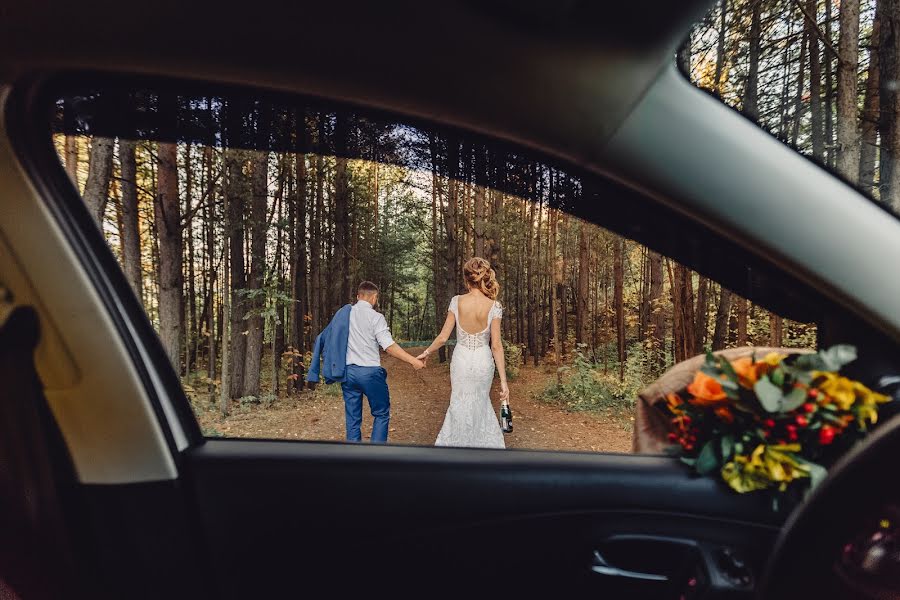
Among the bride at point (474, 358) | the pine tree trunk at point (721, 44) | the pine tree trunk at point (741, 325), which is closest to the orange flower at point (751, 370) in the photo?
the pine tree trunk at point (741, 325)

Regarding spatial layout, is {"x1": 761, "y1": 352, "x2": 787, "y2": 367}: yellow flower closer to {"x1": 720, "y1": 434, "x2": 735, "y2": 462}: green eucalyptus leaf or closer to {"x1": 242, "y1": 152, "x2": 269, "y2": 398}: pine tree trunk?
{"x1": 720, "y1": 434, "x2": 735, "y2": 462}: green eucalyptus leaf

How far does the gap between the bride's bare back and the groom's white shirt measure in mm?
786

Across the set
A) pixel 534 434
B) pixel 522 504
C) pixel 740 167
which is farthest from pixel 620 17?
pixel 534 434

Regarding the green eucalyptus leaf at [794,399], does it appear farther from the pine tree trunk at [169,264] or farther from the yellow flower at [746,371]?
the pine tree trunk at [169,264]

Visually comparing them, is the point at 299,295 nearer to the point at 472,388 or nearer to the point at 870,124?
the point at 472,388

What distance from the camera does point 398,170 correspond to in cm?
144

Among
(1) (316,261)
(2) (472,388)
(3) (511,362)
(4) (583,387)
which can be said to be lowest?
(4) (583,387)

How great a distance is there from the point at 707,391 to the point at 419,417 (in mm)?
6403

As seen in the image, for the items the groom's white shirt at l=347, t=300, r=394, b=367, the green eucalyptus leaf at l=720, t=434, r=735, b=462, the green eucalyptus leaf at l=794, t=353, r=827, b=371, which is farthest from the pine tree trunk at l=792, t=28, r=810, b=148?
the groom's white shirt at l=347, t=300, r=394, b=367

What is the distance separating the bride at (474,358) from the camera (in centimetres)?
484

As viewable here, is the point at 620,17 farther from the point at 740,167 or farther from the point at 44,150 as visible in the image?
the point at 44,150

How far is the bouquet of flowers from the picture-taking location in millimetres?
1126

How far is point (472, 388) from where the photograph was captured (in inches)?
195

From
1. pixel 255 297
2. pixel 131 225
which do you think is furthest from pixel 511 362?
pixel 131 225
